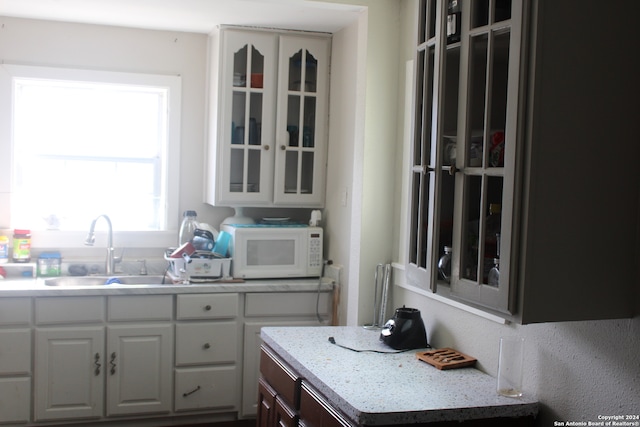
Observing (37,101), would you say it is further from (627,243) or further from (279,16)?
(627,243)

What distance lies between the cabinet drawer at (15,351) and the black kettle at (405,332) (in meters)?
1.80

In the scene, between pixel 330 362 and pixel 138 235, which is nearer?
pixel 330 362

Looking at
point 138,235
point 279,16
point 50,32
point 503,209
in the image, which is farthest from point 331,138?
point 503,209

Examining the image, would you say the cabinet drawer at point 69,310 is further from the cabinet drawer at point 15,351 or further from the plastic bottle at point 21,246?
the plastic bottle at point 21,246

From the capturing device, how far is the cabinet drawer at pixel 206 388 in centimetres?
368

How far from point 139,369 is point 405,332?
159 cm

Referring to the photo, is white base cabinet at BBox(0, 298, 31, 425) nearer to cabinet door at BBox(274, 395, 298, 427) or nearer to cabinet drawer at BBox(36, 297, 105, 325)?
cabinet drawer at BBox(36, 297, 105, 325)

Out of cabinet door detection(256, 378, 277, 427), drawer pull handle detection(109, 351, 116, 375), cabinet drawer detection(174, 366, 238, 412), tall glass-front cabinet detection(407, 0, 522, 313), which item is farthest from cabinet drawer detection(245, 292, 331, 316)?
tall glass-front cabinet detection(407, 0, 522, 313)

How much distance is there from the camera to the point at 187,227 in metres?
4.04

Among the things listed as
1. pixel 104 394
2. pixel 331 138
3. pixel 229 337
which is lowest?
pixel 104 394

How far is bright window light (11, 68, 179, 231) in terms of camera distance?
13.1ft

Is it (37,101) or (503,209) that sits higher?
(37,101)

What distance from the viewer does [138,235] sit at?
162 inches

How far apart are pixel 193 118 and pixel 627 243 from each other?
2.94m
